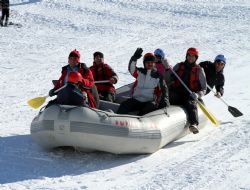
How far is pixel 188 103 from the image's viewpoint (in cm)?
877

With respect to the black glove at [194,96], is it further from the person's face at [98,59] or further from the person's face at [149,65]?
the person's face at [98,59]

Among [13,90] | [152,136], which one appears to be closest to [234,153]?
[152,136]

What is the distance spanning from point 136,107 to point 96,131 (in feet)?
4.60

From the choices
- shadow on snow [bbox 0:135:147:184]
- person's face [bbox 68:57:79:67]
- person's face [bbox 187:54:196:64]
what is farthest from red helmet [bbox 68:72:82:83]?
person's face [bbox 187:54:196:64]

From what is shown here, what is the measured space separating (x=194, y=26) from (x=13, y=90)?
426 inches

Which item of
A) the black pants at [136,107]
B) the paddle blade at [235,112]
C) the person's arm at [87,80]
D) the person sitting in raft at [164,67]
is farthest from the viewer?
the paddle blade at [235,112]

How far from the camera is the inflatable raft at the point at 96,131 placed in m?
7.23

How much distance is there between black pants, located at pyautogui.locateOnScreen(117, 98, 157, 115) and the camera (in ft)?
27.5

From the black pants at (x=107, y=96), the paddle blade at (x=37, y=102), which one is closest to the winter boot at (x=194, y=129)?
the black pants at (x=107, y=96)

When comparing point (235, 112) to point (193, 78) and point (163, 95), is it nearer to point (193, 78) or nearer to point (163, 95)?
point (193, 78)

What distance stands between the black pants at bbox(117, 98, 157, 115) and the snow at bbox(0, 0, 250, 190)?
2.09 ft

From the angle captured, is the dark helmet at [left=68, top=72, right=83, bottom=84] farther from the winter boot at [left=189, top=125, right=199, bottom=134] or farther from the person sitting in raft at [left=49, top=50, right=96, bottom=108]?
the winter boot at [left=189, top=125, right=199, bottom=134]

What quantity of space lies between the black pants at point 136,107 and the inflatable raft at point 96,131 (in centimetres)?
→ 52

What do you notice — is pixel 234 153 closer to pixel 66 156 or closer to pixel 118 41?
pixel 66 156
